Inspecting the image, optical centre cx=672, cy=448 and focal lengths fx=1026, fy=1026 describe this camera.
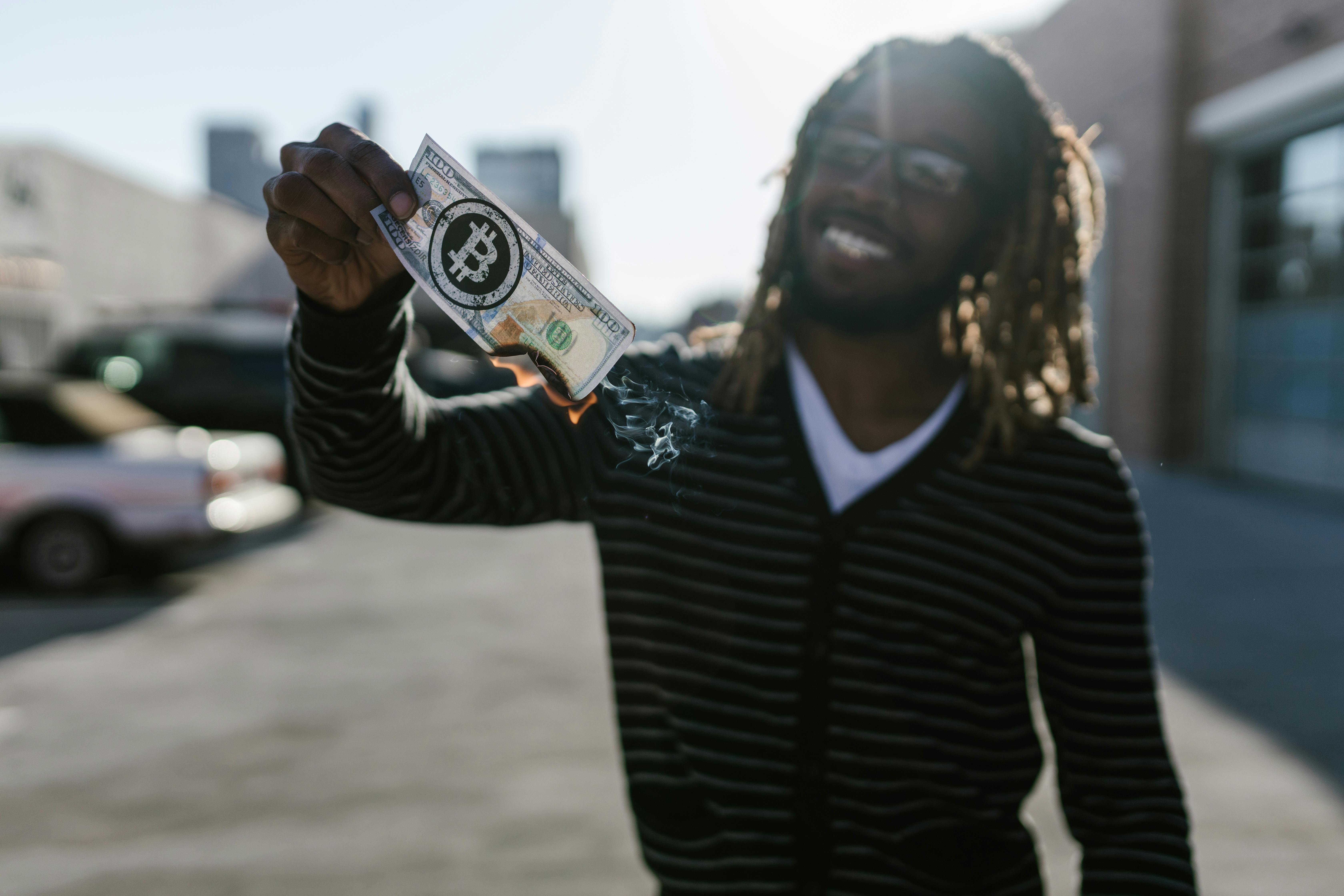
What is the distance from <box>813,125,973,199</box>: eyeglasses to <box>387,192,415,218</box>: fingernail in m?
0.78

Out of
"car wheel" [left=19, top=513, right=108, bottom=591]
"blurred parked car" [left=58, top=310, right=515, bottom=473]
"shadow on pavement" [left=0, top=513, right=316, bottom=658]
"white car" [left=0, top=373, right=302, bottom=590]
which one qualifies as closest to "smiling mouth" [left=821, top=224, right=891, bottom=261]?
"shadow on pavement" [left=0, top=513, right=316, bottom=658]

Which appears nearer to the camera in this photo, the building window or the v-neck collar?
the v-neck collar

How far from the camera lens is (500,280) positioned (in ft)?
3.37

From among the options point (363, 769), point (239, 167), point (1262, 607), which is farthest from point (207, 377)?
point (239, 167)

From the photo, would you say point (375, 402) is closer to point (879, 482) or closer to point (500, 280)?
point (500, 280)

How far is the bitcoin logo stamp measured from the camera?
103 cm

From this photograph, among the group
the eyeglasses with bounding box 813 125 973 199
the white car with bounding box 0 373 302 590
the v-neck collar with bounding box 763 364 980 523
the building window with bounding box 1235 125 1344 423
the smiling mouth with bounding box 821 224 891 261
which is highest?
the building window with bounding box 1235 125 1344 423

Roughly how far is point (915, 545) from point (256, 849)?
3249 millimetres

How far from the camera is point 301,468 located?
1.39m

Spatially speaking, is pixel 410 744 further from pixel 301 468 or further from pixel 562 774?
pixel 301 468

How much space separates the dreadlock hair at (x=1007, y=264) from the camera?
5.51 ft

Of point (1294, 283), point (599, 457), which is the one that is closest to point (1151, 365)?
point (1294, 283)

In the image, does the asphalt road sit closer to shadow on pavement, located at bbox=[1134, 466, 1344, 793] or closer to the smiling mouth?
the smiling mouth

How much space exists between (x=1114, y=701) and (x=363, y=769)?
3.75m
